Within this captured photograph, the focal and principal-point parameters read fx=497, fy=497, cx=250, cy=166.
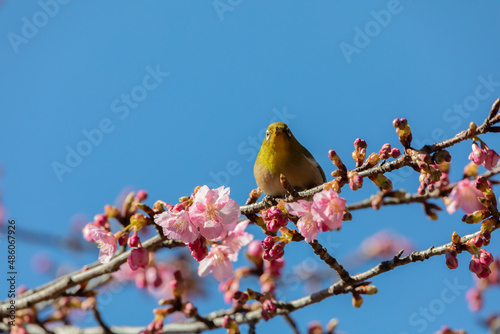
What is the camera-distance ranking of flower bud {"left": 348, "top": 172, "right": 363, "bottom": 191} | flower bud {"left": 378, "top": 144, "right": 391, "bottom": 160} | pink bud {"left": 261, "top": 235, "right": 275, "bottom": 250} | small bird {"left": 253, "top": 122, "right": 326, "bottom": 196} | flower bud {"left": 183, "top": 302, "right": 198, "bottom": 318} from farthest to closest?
small bird {"left": 253, "top": 122, "right": 326, "bottom": 196} → flower bud {"left": 183, "top": 302, "right": 198, "bottom": 318} → pink bud {"left": 261, "top": 235, "right": 275, "bottom": 250} → flower bud {"left": 378, "top": 144, "right": 391, "bottom": 160} → flower bud {"left": 348, "top": 172, "right": 363, "bottom": 191}

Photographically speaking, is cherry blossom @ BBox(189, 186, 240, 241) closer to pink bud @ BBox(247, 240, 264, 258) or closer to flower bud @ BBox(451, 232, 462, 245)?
flower bud @ BBox(451, 232, 462, 245)

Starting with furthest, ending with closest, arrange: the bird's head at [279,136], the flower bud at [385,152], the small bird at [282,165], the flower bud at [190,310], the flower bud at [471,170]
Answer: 1. the bird's head at [279,136]
2. the small bird at [282,165]
3. the flower bud at [190,310]
4. the flower bud at [471,170]
5. the flower bud at [385,152]

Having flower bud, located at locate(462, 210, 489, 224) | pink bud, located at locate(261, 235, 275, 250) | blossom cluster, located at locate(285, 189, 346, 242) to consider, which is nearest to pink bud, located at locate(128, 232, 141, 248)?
pink bud, located at locate(261, 235, 275, 250)

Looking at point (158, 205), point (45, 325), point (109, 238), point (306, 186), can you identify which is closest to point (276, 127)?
point (306, 186)

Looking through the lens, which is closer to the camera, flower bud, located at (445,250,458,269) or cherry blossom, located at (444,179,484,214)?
flower bud, located at (445,250,458,269)

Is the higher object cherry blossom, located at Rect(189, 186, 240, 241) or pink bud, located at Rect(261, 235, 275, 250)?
cherry blossom, located at Rect(189, 186, 240, 241)

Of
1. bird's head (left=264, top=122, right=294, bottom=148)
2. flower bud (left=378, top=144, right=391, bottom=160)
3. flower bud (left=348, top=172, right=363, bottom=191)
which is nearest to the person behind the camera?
flower bud (left=348, top=172, right=363, bottom=191)

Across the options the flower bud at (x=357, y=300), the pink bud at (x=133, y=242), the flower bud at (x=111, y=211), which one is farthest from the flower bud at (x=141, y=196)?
the flower bud at (x=357, y=300)

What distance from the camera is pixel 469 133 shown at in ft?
7.93

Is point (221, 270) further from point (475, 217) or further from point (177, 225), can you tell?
point (475, 217)

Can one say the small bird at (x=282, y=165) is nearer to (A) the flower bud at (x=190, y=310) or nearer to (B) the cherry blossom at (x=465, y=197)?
(A) the flower bud at (x=190, y=310)

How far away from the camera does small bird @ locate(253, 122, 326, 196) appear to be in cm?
384

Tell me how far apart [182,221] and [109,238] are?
61 cm

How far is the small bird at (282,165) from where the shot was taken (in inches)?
151
